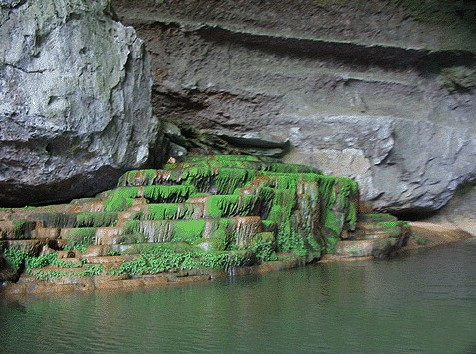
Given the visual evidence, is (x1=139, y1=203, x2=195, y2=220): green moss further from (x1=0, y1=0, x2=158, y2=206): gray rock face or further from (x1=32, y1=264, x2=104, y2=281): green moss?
(x1=0, y1=0, x2=158, y2=206): gray rock face

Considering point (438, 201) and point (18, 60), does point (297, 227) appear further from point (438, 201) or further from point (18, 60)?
point (438, 201)

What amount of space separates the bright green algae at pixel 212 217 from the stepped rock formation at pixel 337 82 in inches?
194

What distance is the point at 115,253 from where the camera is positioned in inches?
475

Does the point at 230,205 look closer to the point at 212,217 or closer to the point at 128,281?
the point at 212,217

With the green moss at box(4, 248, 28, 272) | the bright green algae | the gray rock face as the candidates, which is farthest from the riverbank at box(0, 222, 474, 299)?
the gray rock face

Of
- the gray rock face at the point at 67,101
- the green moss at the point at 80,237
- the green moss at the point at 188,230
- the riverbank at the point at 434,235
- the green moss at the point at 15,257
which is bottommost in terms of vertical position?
the green moss at the point at 15,257

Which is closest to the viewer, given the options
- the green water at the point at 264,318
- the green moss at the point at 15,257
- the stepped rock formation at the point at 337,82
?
the green water at the point at 264,318

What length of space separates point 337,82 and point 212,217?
12.3 meters

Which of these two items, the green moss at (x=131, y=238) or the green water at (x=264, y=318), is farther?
the green moss at (x=131, y=238)

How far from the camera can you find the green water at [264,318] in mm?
6512

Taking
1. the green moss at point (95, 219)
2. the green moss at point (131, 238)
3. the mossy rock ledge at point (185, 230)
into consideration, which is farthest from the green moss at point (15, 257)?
the green moss at point (131, 238)

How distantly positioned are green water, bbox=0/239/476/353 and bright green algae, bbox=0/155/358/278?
1242 millimetres

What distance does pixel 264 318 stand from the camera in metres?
7.82

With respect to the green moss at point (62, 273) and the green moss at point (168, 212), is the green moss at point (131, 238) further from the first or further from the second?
the green moss at point (62, 273)
